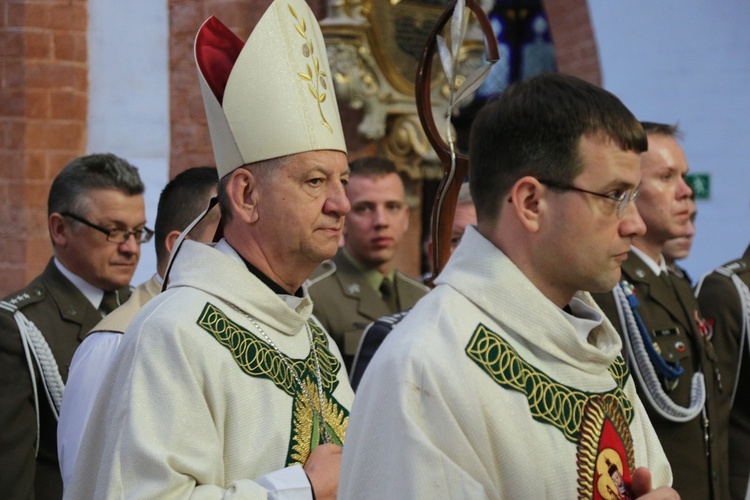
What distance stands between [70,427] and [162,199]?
0.84m

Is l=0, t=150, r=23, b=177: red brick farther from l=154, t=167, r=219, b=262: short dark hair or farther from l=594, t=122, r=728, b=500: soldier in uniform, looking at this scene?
l=594, t=122, r=728, b=500: soldier in uniform

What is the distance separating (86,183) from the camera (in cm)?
441

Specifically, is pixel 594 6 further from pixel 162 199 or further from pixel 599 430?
pixel 599 430

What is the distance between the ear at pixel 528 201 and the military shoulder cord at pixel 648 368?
68.8 inches

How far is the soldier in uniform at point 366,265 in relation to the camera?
532 cm

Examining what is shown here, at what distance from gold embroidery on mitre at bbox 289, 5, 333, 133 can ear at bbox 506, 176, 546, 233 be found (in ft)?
3.46

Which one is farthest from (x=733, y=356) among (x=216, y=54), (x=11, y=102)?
(x=11, y=102)

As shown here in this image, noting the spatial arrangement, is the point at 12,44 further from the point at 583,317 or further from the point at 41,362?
the point at 583,317

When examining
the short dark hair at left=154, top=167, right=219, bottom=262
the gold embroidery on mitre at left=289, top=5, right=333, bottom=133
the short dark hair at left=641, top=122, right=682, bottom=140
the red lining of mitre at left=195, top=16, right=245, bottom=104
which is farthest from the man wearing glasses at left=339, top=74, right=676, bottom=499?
the short dark hair at left=641, top=122, right=682, bottom=140

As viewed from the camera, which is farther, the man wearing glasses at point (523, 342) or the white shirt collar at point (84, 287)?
the white shirt collar at point (84, 287)

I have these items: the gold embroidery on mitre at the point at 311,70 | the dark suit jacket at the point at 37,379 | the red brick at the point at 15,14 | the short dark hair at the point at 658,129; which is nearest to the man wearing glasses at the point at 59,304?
the dark suit jacket at the point at 37,379

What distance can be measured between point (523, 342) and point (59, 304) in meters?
2.41

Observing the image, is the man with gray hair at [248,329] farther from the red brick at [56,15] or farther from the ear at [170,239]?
the red brick at [56,15]

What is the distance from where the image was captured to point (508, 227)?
7.71 feet
